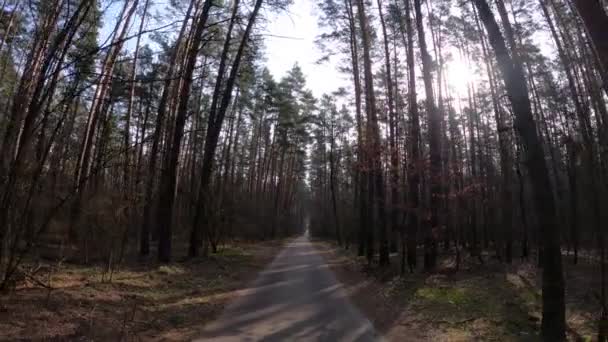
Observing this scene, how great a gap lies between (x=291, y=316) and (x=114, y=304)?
3093 mm

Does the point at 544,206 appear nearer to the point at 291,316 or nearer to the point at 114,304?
the point at 291,316


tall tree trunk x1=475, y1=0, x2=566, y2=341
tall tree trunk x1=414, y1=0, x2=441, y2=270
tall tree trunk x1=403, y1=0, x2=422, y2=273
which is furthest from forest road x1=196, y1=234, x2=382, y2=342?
tall tree trunk x1=414, y1=0, x2=441, y2=270

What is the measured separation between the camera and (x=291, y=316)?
754 centimetres

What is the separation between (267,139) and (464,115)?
19.5m

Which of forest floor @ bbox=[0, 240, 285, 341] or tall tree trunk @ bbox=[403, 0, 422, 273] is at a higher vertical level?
tall tree trunk @ bbox=[403, 0, 422, 273]

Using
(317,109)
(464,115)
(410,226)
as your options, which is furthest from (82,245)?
(317,109)

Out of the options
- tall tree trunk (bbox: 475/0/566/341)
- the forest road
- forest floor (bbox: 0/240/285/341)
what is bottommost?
the forest road

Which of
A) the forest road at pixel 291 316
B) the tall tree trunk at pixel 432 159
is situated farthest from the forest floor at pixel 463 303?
the tall tree trunk at pixel 432 159

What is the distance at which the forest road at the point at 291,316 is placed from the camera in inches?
245

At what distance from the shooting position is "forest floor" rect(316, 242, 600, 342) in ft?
22.6

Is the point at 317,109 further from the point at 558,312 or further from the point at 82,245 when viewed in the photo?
the point at 558,312

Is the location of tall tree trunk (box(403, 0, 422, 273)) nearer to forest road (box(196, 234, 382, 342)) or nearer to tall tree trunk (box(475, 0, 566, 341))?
forest road (box(196, 234, 382, 342))

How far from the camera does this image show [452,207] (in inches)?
707

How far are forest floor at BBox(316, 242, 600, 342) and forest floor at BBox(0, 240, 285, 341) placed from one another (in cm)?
334
